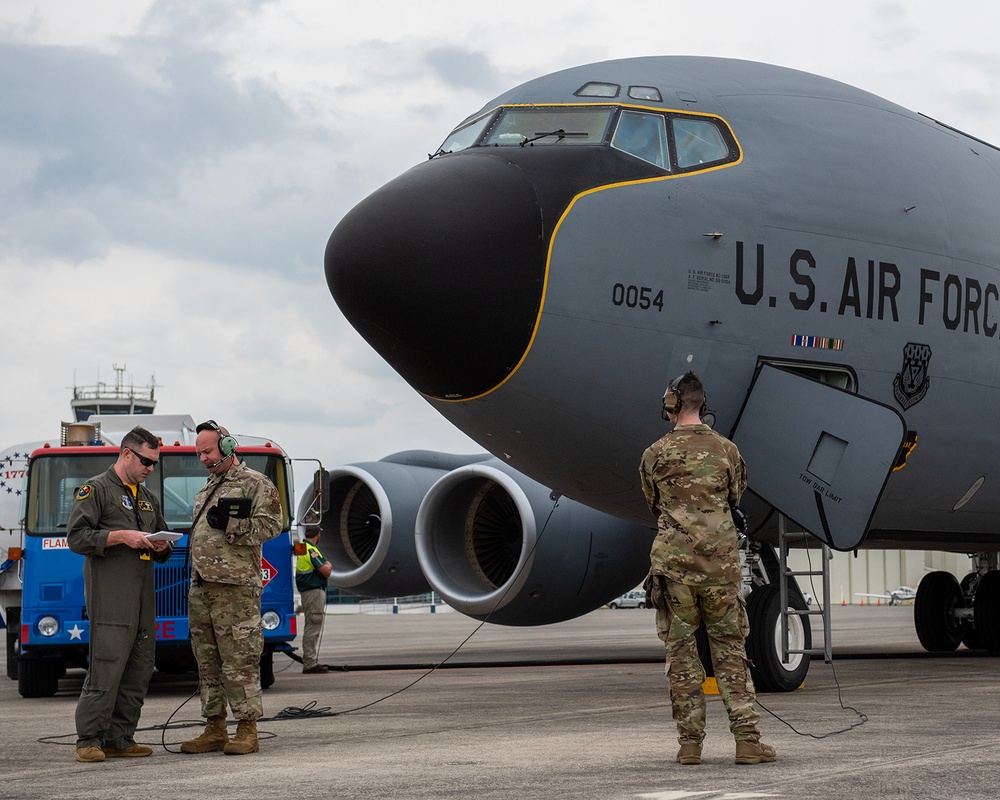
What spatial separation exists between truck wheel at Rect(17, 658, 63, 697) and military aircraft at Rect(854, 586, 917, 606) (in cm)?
4348

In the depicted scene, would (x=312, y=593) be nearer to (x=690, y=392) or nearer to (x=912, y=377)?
(x=912, y=377)

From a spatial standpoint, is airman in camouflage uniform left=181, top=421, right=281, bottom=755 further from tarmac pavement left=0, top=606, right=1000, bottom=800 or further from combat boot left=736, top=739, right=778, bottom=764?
combat boot left=736, top=739, right=778, bottom=764

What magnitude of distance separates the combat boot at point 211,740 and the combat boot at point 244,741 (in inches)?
3.9

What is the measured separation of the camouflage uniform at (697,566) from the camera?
6.16 m

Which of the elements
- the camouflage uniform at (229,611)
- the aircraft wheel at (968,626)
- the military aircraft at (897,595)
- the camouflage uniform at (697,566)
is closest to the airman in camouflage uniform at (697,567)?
the camouflage uniform at (697,566)

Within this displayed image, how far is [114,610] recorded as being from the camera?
6.94 metres

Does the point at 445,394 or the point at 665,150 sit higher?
the point at 665,150

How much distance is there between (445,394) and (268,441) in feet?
13.8

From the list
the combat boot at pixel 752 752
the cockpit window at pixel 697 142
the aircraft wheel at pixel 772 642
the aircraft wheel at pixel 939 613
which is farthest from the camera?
the aircraft wheel at pixel 939 613

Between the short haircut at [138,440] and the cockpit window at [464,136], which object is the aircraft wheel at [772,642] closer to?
the cockpit window at [464,136]

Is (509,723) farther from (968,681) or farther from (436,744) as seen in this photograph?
(968,681)

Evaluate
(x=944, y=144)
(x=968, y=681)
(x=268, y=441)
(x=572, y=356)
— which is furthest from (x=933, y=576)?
(x=572, y=356)

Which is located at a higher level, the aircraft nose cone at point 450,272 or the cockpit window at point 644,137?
the cockpit window at point 644,137

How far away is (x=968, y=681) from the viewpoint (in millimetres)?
10852
